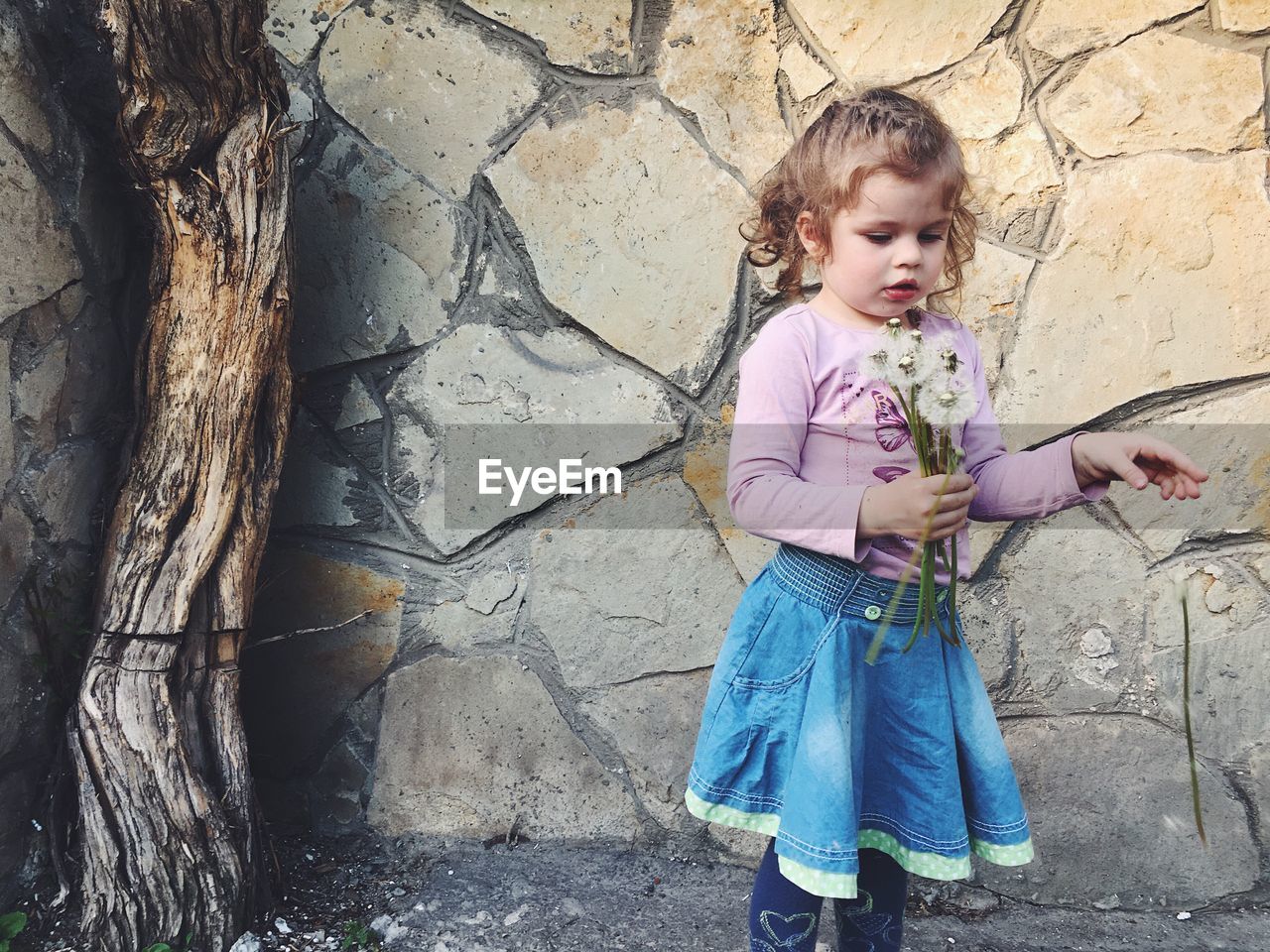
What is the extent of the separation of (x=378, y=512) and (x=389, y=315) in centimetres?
37

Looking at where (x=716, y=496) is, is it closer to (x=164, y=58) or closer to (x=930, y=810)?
(x=930, y=810)

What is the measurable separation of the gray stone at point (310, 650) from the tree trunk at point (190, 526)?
0.24 metres

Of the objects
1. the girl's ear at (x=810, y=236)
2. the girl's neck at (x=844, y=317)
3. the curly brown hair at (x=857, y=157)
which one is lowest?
the girl's neck at (x=844, y=317)

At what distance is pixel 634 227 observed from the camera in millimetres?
1793

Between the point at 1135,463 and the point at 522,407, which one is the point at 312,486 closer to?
the point at 522,407

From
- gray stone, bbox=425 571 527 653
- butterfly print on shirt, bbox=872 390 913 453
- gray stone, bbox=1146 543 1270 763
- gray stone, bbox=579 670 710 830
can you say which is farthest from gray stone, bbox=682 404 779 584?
gray stone, bbox=1146 543 1270 763

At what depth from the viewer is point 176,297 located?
1.59 metres

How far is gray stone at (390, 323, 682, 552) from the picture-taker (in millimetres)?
1839

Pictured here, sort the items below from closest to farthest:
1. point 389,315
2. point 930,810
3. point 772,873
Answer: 1. point 930,810
2. point 772,873
3. point 389,315

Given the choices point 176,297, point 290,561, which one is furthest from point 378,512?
point 176,297

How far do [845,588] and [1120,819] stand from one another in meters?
0.93

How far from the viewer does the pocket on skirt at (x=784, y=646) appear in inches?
49.9

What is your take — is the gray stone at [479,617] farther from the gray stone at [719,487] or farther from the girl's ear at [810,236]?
the girl's ear at [810,236]

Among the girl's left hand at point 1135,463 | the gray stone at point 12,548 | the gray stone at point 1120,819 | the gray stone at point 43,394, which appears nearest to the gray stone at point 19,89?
the gray stone at point 43,394
